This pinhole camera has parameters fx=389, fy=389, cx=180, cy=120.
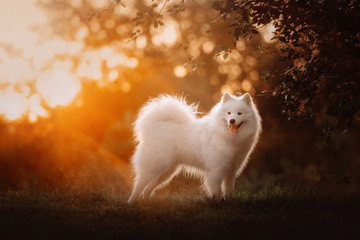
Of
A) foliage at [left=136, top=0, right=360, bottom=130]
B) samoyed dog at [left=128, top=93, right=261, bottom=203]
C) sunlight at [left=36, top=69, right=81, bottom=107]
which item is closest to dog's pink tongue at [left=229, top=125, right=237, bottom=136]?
samoyed dog at [left=128, top=93, right=261, bottom=203]

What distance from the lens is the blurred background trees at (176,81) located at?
4.96 meters

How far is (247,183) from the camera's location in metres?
14.4

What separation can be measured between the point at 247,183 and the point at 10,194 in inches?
374

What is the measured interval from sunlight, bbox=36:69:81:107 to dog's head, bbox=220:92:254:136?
5.93m

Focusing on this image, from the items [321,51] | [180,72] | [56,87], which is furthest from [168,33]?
[321,51]

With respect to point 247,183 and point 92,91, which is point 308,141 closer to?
point 247,183

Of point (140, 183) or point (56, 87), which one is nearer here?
point (140, 183)

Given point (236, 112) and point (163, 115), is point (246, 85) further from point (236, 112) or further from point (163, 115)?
point (236, 112)

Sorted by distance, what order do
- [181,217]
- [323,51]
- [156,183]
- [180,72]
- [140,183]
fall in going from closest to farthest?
[323,51] < [181,217] < [140,183] < [156,183] < [180,72]

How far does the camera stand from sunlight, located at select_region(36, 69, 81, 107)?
10.7m

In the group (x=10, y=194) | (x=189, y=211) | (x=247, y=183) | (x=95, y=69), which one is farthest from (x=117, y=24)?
(x=189, y=211)

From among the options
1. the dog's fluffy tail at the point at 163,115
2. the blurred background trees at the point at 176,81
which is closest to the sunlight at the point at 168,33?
the blurred background trees at the point at 176,81

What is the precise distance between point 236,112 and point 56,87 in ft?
22.7

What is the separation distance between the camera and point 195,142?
6.41 metres
